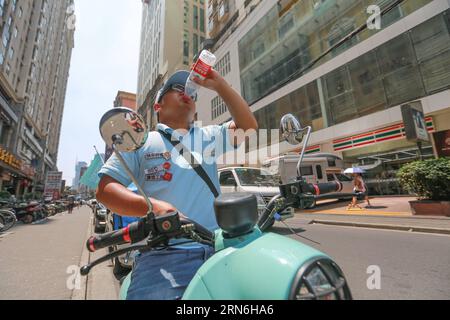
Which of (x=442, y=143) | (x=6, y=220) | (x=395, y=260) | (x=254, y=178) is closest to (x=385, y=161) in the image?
(x=442, y=143)

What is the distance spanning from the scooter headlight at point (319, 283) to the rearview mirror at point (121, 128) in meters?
0.75

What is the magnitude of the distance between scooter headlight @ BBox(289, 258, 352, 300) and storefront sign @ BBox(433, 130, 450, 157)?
48.9 feet

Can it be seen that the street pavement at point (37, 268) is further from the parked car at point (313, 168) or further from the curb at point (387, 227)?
the parked car at point (313, 168)

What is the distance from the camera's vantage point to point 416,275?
11.6 ft

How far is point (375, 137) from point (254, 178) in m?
10.4

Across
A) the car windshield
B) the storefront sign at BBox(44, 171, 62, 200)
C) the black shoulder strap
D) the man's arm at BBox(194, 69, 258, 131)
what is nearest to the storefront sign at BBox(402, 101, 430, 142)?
the car windshield

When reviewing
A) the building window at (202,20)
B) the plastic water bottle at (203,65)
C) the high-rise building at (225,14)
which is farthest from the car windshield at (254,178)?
the building window at (202,20)

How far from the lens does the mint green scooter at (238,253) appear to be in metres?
0.65

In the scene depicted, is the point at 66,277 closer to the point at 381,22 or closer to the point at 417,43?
the point at 417,43

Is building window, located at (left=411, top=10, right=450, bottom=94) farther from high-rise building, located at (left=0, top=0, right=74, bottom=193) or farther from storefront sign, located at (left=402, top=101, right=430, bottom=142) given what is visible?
high-rise building, located at (left=0, top=0, right=74, bottom=193)

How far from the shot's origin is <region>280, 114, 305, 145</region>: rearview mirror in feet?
4.99

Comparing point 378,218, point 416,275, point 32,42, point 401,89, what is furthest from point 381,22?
point 32,42

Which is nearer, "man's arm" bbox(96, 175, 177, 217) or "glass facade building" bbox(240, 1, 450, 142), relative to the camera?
"man's arm" bbox(96, 175, 177, 217)

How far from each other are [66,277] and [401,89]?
Answer: 16.6 meters
